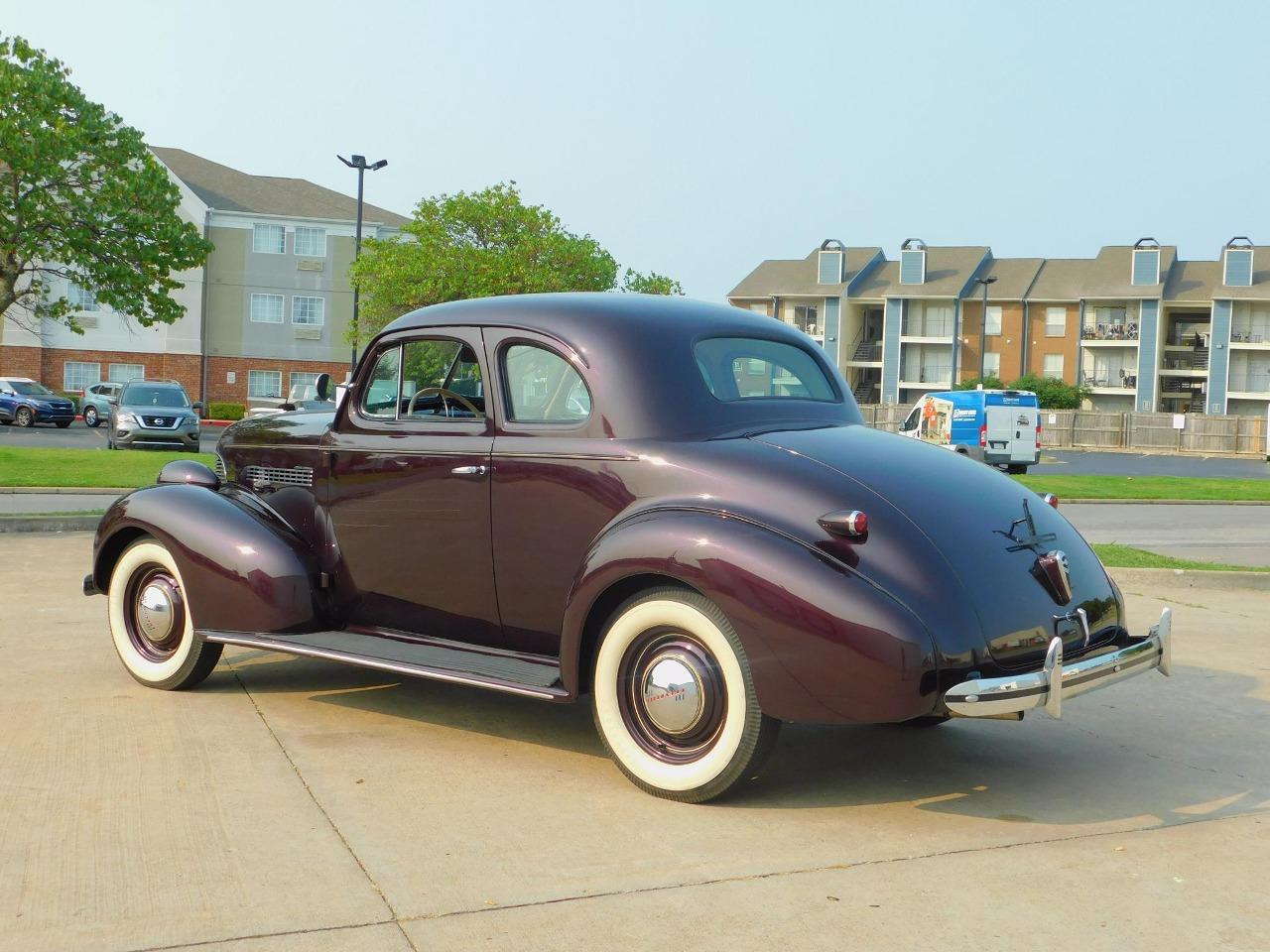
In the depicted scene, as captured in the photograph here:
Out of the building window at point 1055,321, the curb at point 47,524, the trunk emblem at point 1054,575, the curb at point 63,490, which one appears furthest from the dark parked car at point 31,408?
the building window at point 1055,321

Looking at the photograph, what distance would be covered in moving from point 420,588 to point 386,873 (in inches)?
73.1

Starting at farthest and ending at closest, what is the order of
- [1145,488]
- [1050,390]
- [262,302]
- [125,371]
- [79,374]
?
[1050,390], [262,302], [125,371], [79,374], [1145,488]

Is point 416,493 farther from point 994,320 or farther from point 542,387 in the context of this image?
point 994,320

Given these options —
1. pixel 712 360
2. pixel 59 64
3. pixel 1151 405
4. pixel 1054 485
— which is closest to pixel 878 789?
pixel 712 360

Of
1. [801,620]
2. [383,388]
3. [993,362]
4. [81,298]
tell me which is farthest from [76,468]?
[993,362]

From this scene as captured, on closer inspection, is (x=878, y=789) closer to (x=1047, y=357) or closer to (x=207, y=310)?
(x=207, y=310)

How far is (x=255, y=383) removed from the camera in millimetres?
55844

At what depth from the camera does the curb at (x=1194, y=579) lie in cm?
1080

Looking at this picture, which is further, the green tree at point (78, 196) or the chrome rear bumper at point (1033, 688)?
the green tree at point (78, 196)

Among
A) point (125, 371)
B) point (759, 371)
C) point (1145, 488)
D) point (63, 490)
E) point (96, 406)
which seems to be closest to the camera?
point (759, 371)

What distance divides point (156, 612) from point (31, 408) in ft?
127

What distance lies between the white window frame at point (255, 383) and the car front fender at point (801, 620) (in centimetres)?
5331

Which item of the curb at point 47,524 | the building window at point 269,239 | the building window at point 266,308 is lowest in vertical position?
the curb at point 47,524

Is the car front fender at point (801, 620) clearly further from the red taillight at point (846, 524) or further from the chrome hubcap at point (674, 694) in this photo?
the chrome hubcap at point (674, 694)
